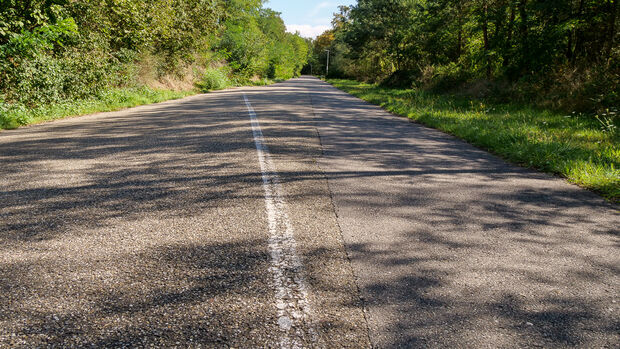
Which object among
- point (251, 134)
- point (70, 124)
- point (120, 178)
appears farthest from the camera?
point (70, 124)

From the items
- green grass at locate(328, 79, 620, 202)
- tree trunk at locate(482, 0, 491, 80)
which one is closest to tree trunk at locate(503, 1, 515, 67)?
tree trunk at locate(482, 0, 491, 80)

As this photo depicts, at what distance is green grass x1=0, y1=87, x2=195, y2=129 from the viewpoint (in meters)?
8.83

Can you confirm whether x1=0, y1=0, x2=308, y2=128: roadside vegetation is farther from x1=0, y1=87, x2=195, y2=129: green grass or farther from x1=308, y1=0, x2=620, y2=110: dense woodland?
x1=308, y1=0, x2=620, y2=110: dense woodland

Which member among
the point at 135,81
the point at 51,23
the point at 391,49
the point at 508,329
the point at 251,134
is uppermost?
the point at 391,49

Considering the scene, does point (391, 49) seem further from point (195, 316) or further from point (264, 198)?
point (195, 316)

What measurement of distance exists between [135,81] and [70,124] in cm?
856

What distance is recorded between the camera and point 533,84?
12.6m

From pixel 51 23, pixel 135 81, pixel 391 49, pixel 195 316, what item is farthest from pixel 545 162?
pixel 391 49

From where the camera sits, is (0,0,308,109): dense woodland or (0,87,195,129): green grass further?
(0,0,308,109): dense woodland

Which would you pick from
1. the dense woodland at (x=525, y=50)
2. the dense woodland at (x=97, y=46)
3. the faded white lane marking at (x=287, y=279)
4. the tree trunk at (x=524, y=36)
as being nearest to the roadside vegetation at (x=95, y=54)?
the dense woodland at (x=97, y=46)

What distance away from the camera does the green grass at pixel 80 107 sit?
8828 mm

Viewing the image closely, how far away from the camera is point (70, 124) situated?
927cm

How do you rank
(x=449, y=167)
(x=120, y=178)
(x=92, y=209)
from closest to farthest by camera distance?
(x=92, y=209) < (x=120, y=178) < (x=449, y=167)

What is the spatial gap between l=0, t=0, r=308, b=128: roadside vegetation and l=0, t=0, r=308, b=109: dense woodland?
22 millimetres
